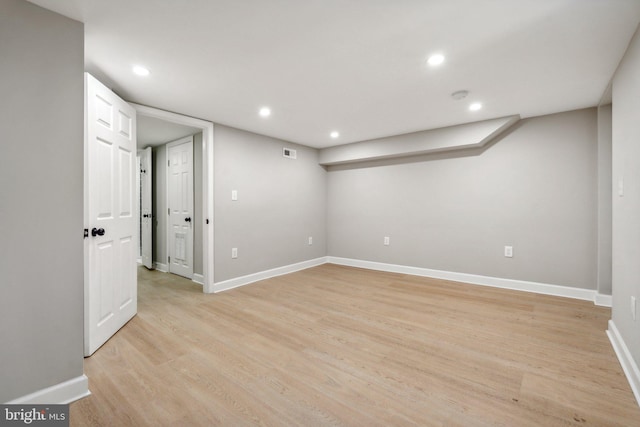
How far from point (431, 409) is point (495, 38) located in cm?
230

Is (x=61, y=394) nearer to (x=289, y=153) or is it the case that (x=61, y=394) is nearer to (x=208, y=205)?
(x=208, y=205)

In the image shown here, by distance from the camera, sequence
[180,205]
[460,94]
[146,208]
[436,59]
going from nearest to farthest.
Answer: [436,59] → [460,94] → [180,205] → [146,208]

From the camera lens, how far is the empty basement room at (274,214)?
150 cm

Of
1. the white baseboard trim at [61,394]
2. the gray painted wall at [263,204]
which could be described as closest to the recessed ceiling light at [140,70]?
the gray painted wall at [263,204]

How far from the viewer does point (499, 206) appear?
146 inches

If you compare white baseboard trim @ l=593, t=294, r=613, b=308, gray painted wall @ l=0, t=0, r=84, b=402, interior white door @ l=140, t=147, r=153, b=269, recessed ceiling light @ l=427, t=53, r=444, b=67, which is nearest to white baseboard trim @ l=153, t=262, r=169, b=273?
interior white door @ l=140, t=147, r=153, b=269

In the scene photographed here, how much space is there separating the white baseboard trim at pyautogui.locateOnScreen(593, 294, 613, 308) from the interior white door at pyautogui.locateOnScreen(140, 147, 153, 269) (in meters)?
6.43

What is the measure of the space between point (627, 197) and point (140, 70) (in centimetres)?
368

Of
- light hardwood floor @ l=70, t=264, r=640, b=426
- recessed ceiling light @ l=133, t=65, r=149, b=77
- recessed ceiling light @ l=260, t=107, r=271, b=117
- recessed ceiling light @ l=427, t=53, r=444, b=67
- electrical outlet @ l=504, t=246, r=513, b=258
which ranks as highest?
recessed ceiling light @ l=260, t=107, r=271, b=117

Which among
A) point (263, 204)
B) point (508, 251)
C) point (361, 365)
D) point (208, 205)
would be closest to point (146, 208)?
point (208, 205)

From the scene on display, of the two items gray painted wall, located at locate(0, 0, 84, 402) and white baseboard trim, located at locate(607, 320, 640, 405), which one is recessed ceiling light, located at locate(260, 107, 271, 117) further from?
white baseboard trim, located at locate(607, 320, 640, 405)

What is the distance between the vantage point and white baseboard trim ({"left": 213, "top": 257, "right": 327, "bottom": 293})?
3.67 meters

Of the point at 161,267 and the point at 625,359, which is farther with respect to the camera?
the point at 161,267

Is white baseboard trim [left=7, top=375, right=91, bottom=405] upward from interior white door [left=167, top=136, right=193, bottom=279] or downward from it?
downward
